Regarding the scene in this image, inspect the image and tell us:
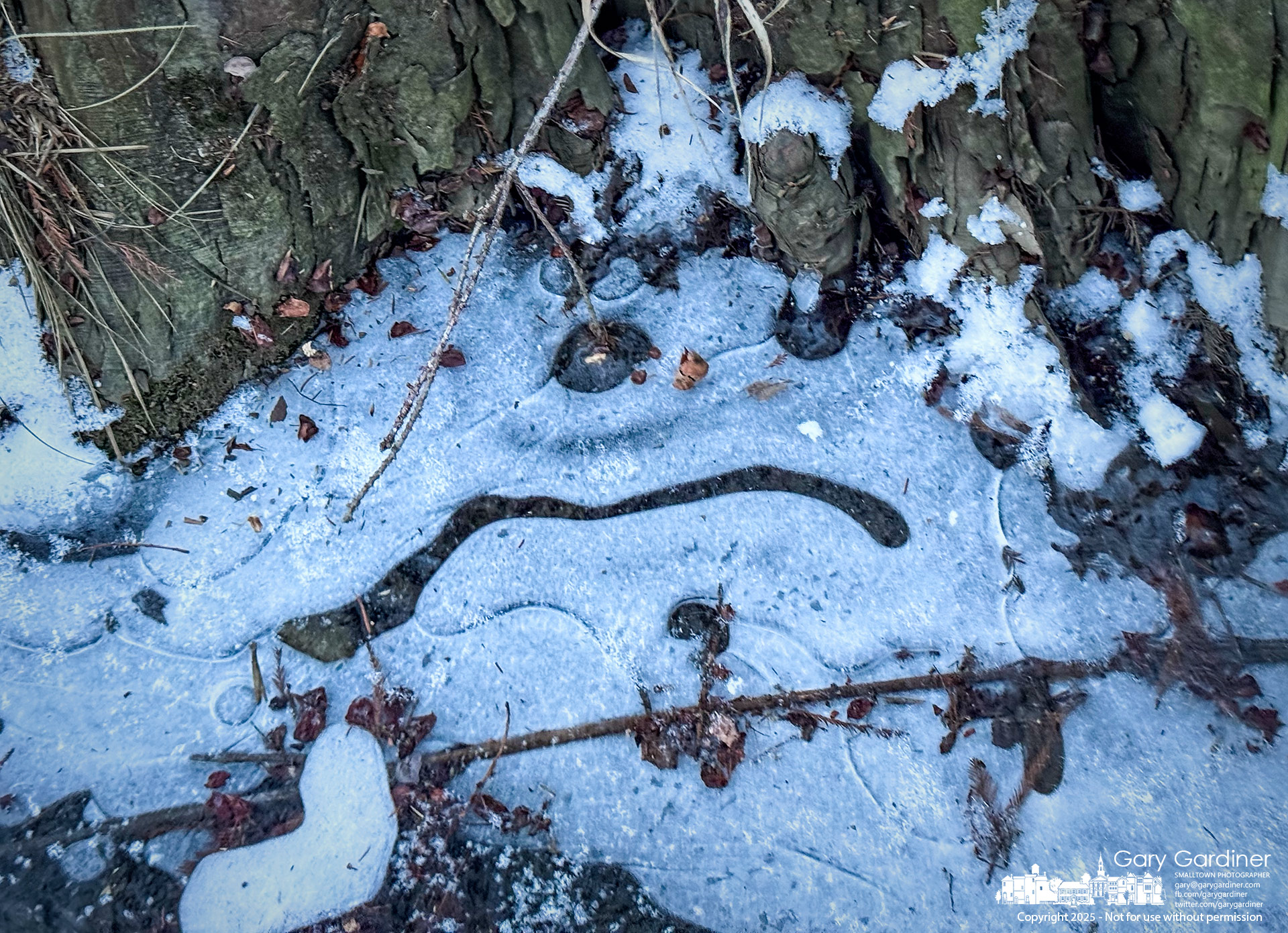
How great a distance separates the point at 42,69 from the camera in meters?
1.50

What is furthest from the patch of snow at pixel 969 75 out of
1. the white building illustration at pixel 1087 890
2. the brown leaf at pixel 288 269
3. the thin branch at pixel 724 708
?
the white building illustration at pixel 1087 890

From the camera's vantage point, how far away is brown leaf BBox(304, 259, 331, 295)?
1755 millimetres

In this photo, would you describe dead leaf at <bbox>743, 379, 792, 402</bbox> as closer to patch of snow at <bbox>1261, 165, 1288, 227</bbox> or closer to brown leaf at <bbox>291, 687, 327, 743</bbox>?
patch of snow at <bbox>1261, 165, 1288, 227</bbox>

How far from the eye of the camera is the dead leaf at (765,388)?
1788mm

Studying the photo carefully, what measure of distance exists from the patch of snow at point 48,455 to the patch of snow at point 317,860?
2.45 feet

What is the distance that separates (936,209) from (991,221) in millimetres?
115

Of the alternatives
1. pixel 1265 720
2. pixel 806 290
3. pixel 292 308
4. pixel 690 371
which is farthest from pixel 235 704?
pixel 1265 720

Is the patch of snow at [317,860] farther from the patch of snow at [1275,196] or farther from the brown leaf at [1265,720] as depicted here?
the patch of snow at [1275,196]

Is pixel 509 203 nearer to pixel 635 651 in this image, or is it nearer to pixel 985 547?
pixel 635 651

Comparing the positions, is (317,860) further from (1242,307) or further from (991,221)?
(1242,307)

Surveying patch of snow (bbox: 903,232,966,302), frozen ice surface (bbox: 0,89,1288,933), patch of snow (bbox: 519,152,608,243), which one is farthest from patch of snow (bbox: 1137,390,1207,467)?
patch of snow (bbox: 519,152,608,243)

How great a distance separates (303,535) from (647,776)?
2.98 ft

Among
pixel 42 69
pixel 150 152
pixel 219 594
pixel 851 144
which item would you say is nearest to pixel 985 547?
pixel 851 144

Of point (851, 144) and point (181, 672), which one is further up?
point (851, 144)
